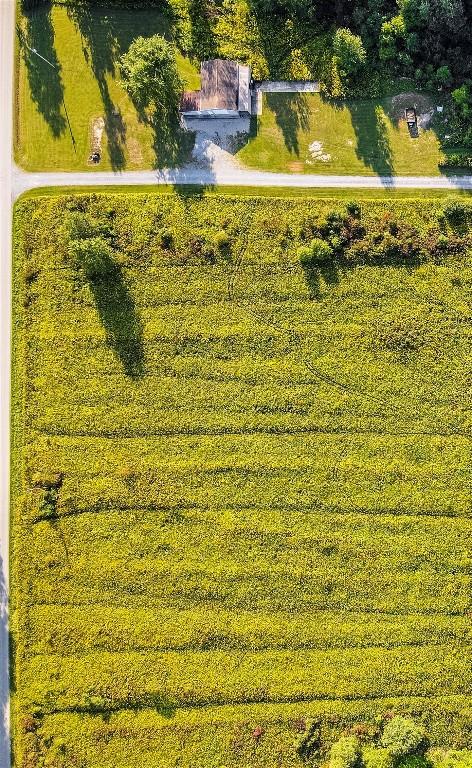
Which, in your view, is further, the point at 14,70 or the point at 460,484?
the point at 14,70

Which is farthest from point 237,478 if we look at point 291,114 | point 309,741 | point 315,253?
point 291,114

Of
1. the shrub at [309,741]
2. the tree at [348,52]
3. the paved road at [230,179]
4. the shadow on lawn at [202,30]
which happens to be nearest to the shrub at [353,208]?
the paved road at [230,179]

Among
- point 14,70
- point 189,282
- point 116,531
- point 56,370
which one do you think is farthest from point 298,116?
point 116,531

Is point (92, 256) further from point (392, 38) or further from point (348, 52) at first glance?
point (392, 38)

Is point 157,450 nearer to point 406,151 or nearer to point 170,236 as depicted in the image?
point 170,236

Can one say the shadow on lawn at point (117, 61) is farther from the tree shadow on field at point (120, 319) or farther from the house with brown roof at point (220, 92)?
the tree shadow on field at point (120, 319)
